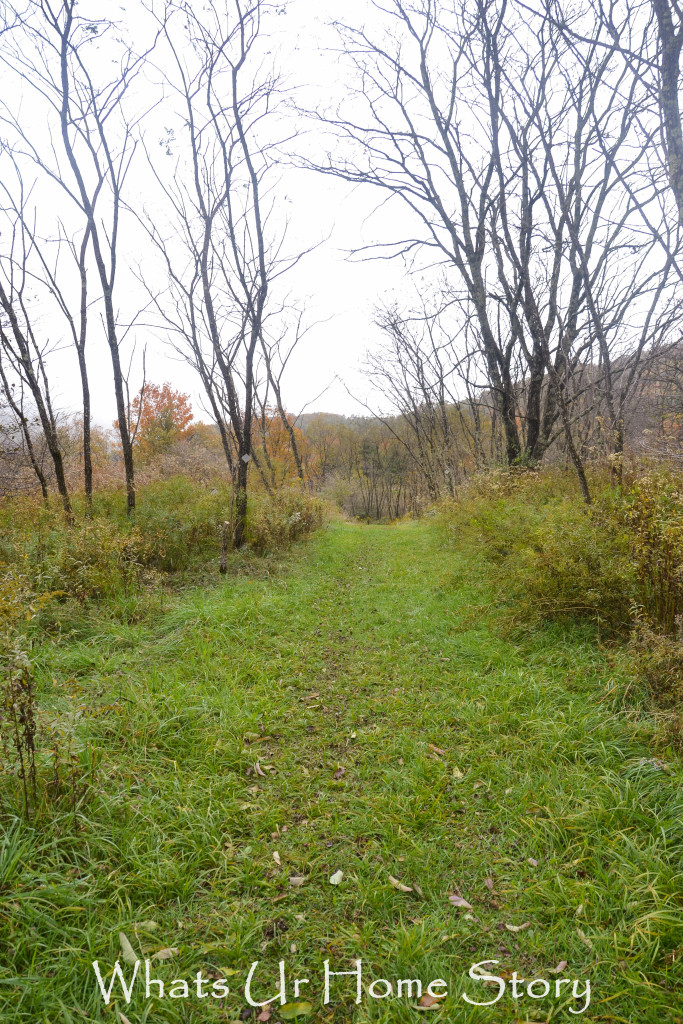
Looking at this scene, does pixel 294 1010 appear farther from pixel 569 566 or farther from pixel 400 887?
pixel 569 566

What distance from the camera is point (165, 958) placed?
1831mm

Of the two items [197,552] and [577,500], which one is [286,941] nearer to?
[577,500]

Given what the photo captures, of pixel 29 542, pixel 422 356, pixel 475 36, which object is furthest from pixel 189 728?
pixel 422 356

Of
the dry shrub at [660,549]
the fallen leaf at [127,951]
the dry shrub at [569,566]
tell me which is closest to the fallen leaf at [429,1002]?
the fallen leaf at [127,951]

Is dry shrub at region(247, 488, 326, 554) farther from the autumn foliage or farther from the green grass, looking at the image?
the autumn foliage

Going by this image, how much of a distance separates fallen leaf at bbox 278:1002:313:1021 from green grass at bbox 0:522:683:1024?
0.04 m

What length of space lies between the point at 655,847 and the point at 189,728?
2907 millimetres

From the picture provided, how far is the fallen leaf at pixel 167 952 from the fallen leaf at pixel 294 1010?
0.49 metres

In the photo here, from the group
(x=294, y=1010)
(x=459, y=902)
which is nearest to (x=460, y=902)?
(x=459, y=902)

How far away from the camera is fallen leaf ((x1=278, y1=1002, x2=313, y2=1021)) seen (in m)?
1.68

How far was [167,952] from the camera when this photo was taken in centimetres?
185

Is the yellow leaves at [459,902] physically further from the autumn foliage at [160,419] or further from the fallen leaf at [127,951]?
the autumn foliage at [160,419]

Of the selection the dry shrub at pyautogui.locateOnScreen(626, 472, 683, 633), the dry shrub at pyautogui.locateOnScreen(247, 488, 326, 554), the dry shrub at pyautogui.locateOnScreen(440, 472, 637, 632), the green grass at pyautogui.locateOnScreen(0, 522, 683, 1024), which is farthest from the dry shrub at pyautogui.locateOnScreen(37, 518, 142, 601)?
the dry shrub at pyautogui.locateOnScreen(626, 472, 683, 633)

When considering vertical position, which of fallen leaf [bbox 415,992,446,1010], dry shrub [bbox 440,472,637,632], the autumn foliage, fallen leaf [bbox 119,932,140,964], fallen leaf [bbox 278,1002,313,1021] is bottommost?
fallen leaf [bbox 415,992,446,1010]
